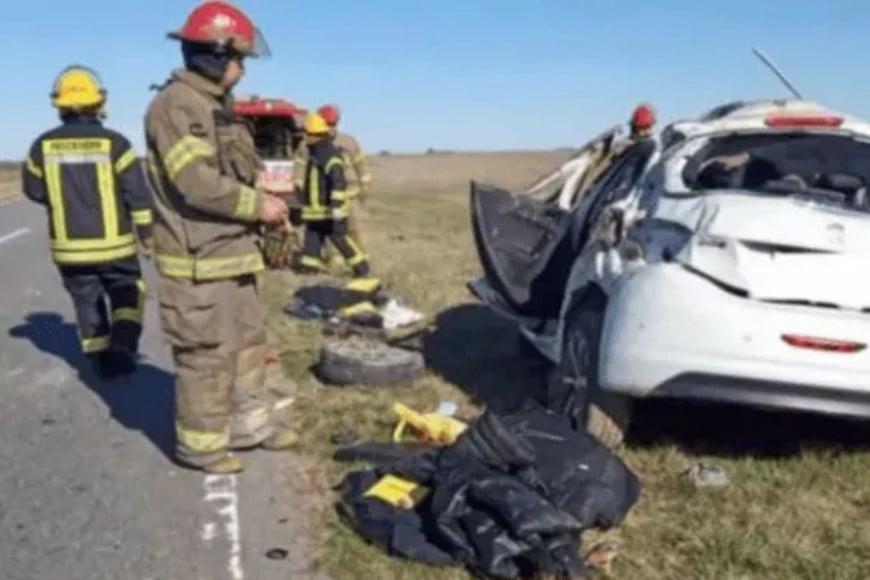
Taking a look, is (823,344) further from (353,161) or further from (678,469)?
(353,161)

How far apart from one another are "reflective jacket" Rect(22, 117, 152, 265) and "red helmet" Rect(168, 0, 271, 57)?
244 centimetres

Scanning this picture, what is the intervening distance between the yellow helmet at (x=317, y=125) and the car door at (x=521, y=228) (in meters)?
4.92

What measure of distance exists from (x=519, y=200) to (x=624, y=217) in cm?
220

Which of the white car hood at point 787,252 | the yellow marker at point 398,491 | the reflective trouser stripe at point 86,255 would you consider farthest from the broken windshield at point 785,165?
the reflective trouser stripe at point 86,255

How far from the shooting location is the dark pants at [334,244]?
40.6 feet

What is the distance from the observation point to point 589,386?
219 inches

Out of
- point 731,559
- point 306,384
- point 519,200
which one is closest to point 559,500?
point 731,559

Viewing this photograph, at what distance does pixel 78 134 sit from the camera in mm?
7516

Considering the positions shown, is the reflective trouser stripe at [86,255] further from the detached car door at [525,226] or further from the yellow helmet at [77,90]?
the detached car door at [525,226]

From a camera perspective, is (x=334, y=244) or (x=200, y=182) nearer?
(x=200, y=182)

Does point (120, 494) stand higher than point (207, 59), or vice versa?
point (207, 59)

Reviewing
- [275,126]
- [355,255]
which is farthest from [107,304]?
[275,126]

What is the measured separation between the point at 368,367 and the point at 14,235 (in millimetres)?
13719

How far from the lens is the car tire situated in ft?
23.4
